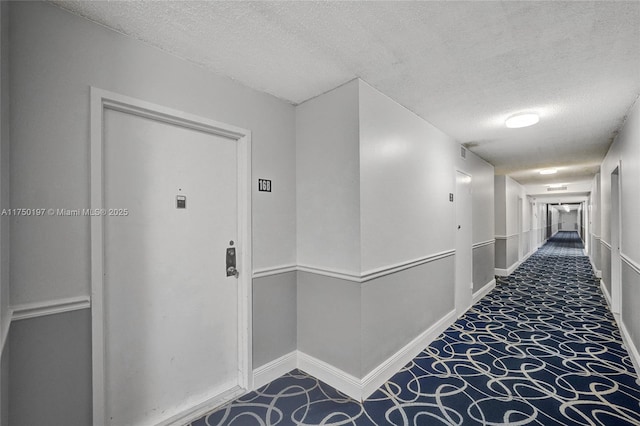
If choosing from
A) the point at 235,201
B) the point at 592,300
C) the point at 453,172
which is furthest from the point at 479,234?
the point at 235,201

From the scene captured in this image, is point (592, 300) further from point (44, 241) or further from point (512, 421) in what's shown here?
point (44, 241)

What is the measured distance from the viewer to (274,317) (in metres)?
2.64

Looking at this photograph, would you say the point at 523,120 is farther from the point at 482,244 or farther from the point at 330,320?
the point at 330,320

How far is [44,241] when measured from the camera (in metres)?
1.53

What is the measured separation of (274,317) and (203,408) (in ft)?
2.75

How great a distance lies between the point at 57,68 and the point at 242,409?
2.52 metres

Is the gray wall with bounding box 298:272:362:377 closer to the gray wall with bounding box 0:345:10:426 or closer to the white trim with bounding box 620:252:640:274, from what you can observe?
the gray wall with bounding box 0:345:10:426

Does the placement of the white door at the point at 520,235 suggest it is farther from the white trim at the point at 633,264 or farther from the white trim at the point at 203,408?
the white trim at the point at 203,408

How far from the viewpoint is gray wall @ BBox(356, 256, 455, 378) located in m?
2.43

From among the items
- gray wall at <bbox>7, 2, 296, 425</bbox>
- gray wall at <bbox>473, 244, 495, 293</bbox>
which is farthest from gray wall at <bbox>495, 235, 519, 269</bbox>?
gray wall at <bbox>7, 2, 296, 425</bbox>

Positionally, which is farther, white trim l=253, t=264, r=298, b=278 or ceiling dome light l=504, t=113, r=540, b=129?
ceiling dome light l=504, t=113, r=540, b=129

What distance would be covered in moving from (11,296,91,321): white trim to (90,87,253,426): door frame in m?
0.05

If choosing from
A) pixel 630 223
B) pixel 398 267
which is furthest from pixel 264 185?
pixel 630 223

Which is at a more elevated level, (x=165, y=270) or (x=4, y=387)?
(x=165, y=270)
